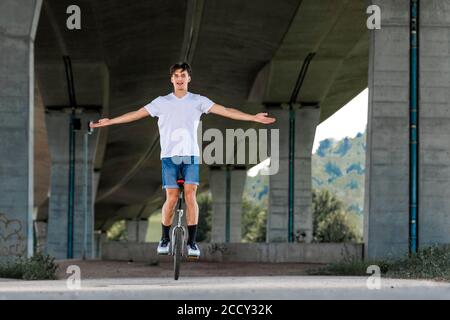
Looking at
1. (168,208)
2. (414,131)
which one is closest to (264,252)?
(414,131)

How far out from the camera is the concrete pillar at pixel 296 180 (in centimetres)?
5703

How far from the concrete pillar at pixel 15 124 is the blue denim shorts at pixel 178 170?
1348 cm

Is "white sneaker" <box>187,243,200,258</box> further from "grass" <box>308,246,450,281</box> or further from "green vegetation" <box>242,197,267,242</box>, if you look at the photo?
"green vegetation" <box>242,197,267,242</box>

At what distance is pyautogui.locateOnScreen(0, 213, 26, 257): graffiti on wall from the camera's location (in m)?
25.4

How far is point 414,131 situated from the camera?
27500 millimetres

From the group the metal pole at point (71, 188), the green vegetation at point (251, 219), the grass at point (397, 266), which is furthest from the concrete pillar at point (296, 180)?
the green vegetation at point (251, 219)

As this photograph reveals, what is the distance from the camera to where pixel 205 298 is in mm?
10875

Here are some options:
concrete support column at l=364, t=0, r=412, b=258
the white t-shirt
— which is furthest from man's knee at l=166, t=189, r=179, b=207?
concrete support column at l=364, t=0, r=412, b=258

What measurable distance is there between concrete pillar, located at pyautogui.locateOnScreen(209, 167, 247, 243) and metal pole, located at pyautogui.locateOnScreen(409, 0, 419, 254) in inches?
2456

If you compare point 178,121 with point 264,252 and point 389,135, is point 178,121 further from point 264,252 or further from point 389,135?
point 264,252

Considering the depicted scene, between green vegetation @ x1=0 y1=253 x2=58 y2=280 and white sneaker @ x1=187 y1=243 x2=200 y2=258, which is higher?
white sneaker @ x1=187 y1=243 x2=200 y2=258

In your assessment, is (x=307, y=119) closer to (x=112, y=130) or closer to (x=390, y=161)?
(x=112, y=130)

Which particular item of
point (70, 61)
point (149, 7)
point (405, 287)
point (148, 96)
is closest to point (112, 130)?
point (148, 96)

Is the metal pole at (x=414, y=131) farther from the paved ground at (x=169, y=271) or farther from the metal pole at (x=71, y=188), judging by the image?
the metal pole at (x=71, y=188)
